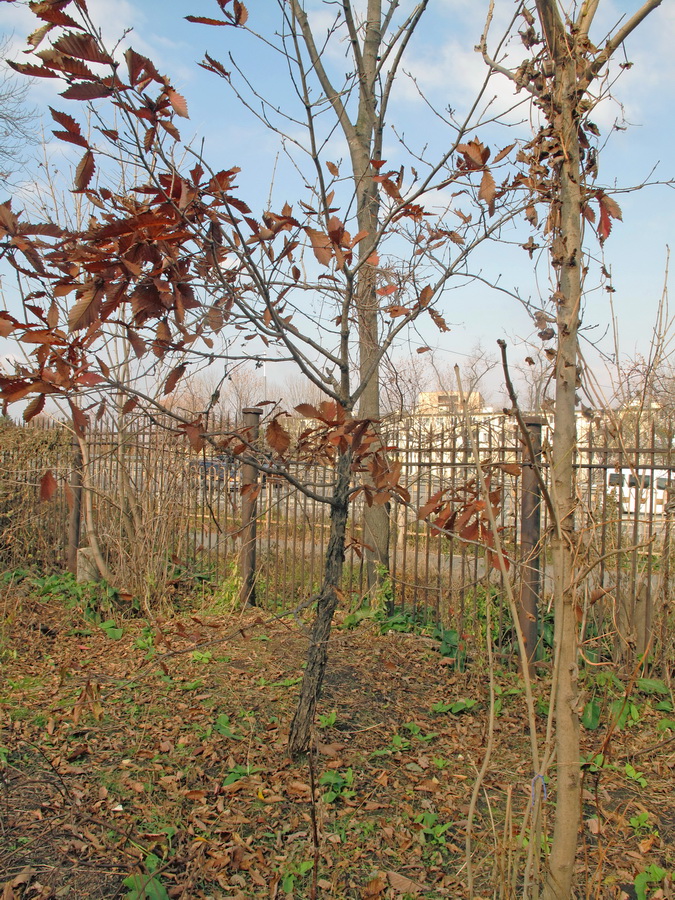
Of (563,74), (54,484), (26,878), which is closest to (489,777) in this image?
(26,878)

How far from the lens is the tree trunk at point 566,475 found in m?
1.71

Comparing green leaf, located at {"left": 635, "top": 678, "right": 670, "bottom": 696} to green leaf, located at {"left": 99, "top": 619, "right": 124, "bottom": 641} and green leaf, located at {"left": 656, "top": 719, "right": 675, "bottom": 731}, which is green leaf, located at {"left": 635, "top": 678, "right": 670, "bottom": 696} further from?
green leaf, located at {"left": 99, "top": 619, "right": 124, "bottom": 641}

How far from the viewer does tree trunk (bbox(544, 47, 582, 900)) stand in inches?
67.1

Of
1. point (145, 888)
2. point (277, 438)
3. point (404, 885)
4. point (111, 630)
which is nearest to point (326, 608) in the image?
point (277, 438)

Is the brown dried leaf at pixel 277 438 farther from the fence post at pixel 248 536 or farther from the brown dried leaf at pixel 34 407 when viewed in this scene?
the fence post at pixel 248 536

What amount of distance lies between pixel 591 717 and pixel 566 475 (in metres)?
2.97

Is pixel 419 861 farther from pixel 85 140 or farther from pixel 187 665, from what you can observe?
pixel 85 140

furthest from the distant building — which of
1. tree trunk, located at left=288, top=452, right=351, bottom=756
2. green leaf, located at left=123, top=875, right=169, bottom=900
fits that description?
green leaf, located at left=123, top=875, right=169, bottom=900

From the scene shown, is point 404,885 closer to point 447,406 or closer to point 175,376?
point 175,376

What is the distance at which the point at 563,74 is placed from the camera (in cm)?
186

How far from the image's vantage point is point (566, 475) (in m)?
1.80

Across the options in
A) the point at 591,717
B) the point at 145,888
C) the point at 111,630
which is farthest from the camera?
the point at 111,630

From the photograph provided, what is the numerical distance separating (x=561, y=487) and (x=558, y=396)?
0.88 ft

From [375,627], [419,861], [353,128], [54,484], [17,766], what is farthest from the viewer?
[353,128]
